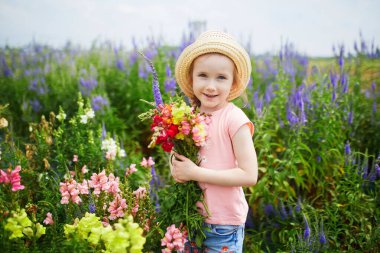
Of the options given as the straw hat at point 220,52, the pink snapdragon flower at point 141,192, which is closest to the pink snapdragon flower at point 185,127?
the straw hat at point 220,52

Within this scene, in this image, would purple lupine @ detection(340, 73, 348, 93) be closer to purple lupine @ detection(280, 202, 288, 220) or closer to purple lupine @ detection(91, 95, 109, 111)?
purple lupine @ detection(280, 202, 288, 220)

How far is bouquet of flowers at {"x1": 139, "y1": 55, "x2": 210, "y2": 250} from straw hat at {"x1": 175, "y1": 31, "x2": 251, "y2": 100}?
0.18 metres

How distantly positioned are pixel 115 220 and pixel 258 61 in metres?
4.68

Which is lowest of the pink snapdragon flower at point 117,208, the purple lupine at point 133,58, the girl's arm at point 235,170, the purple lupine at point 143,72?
the pink snapdragon flower at point 117,208

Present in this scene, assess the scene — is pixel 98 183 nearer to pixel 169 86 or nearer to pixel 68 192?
pixel 68 192

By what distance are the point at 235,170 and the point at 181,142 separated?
12.1 inches

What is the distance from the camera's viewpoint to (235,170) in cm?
191

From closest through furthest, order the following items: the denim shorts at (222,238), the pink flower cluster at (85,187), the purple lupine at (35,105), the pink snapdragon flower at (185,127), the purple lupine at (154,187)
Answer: the pink snapdragon flower at (185,127) → the denim shorts at (222,238) → the pink flower cluster at (85,187) → the purple lupine at (154,187) → the purple lupine at (35,105)

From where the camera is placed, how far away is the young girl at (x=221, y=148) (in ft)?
6.27

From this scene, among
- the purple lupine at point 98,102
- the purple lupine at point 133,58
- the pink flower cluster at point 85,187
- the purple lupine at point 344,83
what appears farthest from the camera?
the purple lupine at point 133,58

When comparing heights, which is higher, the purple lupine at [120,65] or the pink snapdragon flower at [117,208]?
the purple lupine at [120,65]

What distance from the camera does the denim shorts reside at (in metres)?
2.00

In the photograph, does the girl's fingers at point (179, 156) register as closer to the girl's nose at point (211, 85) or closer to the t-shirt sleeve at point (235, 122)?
the t-shirt sleeve at point (235, 122)

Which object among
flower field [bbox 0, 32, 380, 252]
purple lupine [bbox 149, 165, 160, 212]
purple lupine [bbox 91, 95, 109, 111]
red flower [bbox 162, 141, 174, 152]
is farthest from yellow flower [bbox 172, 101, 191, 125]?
purple lupine [bbox 91, 95, 109, 111]
